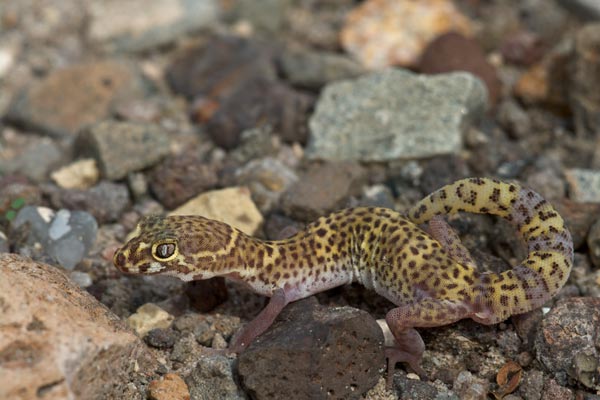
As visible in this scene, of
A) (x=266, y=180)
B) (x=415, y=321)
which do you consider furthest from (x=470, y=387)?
(x=266, y=180)

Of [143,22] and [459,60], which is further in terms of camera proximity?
[143,22]

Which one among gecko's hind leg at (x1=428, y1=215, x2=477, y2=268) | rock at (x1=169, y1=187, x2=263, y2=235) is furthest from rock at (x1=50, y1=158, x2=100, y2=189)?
gecko's hind leg at (x1=428, y1=215, x2=477, y2=268)

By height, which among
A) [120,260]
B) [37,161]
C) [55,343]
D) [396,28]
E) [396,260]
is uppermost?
[55,343]

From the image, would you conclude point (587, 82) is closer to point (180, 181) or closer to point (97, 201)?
point (180, 181)

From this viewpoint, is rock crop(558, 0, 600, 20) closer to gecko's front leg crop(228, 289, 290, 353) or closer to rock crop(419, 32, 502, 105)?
rock crop(419, 32, 502, 105)

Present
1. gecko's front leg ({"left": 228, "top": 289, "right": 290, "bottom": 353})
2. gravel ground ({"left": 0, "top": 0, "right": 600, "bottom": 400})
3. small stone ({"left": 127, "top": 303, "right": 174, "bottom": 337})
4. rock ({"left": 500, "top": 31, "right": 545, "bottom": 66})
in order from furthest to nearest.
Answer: rock ({"left": 500, "top": 31, "right": 545, "bottom": 66})
small stone ({"left": 127, "top": 303, "right": 174, "bottom": 337})
gecko's front leg ({"left": 228, "top": 289, "right": 290, "bottom": 353})
gravel ground ({"left": 0, "top": 0, "right": 600, "bottom": 400})

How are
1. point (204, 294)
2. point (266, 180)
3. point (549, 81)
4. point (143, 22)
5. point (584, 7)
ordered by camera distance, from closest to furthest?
point (204, 294)
point (266, 180)
point (549, 81)
point (584, 7)
point (143, 22)

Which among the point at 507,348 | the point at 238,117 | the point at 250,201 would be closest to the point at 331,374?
the point at 507,348
